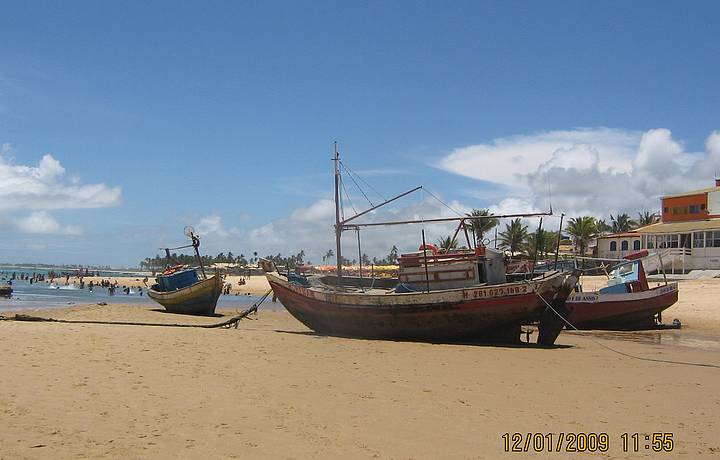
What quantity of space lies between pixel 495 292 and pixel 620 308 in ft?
29.6

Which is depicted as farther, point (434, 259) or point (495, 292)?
point (434, 259)

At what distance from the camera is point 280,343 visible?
1619 centimetres

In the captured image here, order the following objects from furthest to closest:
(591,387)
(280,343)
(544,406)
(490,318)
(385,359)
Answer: (490,318) → (280,343) → (385,359) → (591,387) → (544,406)

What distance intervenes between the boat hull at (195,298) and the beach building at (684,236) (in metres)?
33.9

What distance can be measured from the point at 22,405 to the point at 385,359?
8090mm

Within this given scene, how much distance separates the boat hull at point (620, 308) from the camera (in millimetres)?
24016

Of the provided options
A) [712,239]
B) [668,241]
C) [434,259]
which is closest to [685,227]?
[668,241]

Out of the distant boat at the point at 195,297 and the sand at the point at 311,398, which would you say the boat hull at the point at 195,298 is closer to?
the distant boat at the point at 195,297

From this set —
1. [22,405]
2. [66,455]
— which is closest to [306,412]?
[66,455]

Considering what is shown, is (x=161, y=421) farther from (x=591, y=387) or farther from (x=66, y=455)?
(x=591, y=387)

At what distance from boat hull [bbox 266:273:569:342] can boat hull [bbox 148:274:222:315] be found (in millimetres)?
13427

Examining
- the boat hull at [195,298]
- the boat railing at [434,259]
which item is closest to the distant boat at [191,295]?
the boat hull at [195,298]

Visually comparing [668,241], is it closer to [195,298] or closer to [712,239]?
[712,239]
